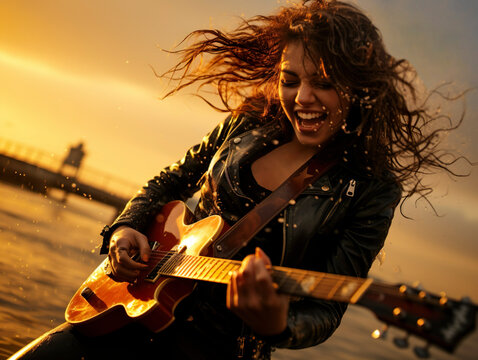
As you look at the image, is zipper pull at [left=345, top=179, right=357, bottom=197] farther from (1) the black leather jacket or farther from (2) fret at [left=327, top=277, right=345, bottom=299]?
(2) fret at [left=327, top=277, right=345, bottom=299]

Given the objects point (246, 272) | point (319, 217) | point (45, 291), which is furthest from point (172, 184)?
point (45, 291)

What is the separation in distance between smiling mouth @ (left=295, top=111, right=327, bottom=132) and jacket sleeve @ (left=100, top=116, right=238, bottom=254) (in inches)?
30.4

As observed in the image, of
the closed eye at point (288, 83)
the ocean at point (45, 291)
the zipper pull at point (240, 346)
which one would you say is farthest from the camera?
the ocean at point (45, 291)

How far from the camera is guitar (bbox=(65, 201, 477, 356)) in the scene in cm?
167

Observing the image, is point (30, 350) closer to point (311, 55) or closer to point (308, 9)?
point (311, 55)

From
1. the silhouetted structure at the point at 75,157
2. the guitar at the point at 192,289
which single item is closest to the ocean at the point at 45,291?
the guitar at the point at 192,289

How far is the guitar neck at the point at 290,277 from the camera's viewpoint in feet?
5.93

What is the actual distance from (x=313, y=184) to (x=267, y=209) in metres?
0.30

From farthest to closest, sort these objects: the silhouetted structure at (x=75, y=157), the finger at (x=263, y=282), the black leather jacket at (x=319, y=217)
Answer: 1. the silhouetted structure at (x=75, y=157)
2. the black leather jacket at (x=319, y=217)
3. the finger at (x=263, y=282)

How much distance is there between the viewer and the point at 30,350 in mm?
2508

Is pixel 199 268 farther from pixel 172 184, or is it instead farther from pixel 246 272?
pixel 172 184

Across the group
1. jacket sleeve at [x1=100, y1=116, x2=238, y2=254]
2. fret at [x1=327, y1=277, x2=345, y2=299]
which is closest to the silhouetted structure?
jacket sleeve at [x1=100, y1=116, x2=238, y2=254]

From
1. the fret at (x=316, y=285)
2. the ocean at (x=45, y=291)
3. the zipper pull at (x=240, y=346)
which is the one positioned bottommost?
the ocean at (x=45, y=291)

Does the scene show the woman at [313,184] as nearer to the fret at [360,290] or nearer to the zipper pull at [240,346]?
the zipper pull at [240,346]
